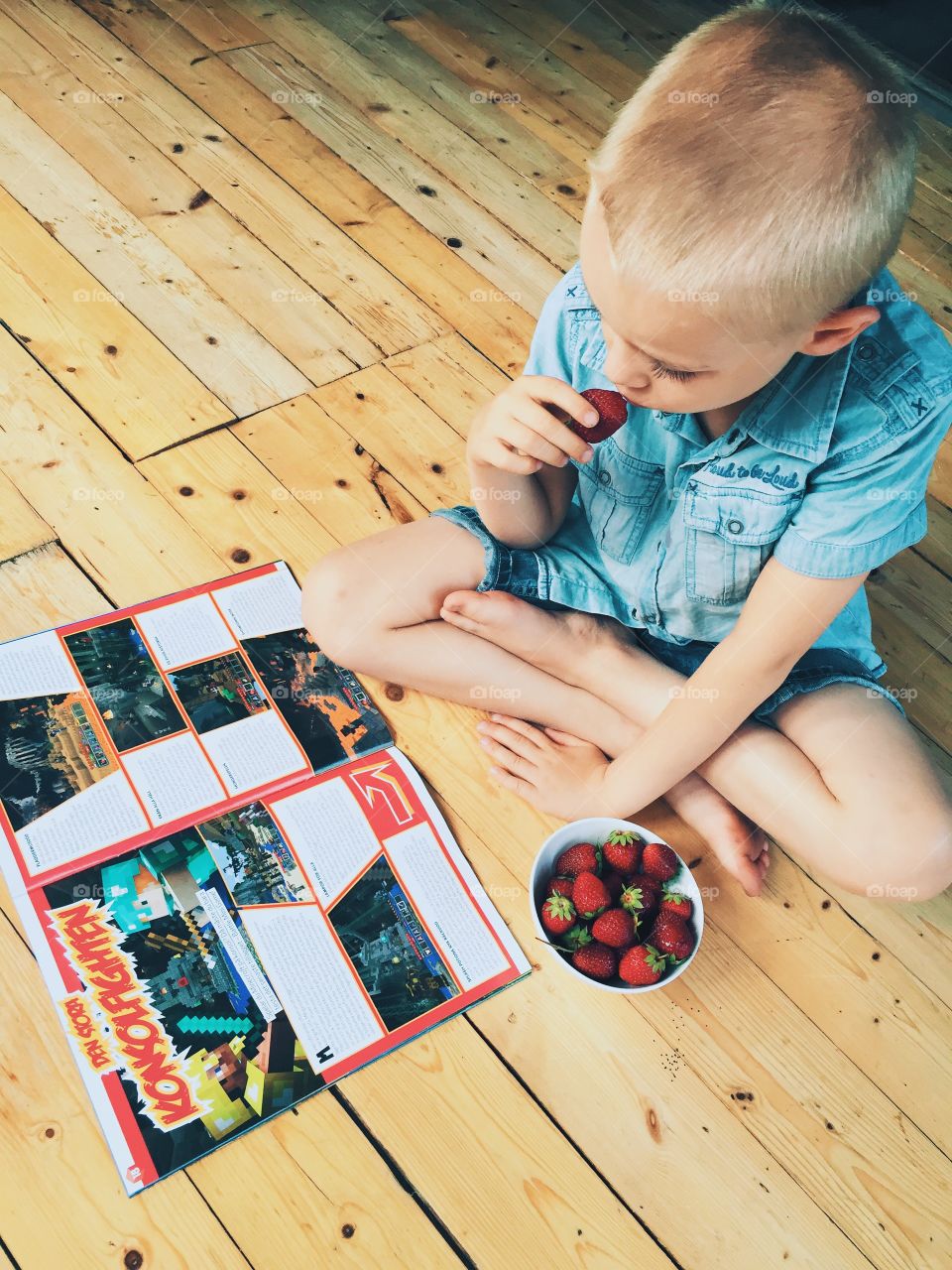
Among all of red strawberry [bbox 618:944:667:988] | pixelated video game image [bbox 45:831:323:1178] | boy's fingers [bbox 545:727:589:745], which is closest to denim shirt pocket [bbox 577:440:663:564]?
boy's fingers [bbox 545:727:589:745]

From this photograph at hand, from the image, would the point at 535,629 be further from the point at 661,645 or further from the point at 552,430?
the point at 552,430

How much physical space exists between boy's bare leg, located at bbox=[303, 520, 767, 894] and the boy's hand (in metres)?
0.21

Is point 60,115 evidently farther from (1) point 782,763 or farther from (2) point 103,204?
(1) point 782,763

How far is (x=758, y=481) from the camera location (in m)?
0.94

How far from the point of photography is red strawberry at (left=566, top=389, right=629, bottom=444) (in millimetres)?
928

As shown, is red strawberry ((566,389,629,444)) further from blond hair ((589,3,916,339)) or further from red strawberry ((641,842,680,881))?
red strawberry ((641,842,680,881))

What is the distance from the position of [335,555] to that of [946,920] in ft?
2.63

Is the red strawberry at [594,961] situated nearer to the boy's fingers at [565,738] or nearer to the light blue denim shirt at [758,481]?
the boy's fingers at [565,738]

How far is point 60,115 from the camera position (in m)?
1.81

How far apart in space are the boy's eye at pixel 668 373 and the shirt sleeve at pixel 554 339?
251mm

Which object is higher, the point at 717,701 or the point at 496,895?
the point at 717,701

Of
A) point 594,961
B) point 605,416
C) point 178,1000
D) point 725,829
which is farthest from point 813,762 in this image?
point 178,1000

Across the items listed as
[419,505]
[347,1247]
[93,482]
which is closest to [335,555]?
[419,505]

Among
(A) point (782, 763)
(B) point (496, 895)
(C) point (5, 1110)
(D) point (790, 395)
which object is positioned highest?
(D) point (790, 395)
